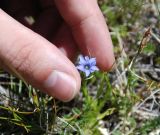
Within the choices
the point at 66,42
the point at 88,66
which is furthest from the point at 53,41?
the point at 88,66

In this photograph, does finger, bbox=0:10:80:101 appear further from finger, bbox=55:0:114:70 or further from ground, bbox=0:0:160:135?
finger, bbox=55:0:114:70

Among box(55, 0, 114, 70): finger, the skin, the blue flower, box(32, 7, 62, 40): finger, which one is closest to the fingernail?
the skin

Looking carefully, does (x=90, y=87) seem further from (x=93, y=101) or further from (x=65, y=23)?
(x=65, y=23)

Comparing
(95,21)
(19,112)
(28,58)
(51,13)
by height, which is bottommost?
(19,112)

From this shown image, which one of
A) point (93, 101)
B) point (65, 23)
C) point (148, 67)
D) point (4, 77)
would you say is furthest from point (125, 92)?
point (4, 77)

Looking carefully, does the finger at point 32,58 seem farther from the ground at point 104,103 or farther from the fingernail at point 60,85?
the ground at point 104,103

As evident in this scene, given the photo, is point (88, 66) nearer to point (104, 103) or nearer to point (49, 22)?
point (104, 103)

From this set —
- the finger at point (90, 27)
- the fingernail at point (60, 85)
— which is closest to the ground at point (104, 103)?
the finger at point (90, 27)
